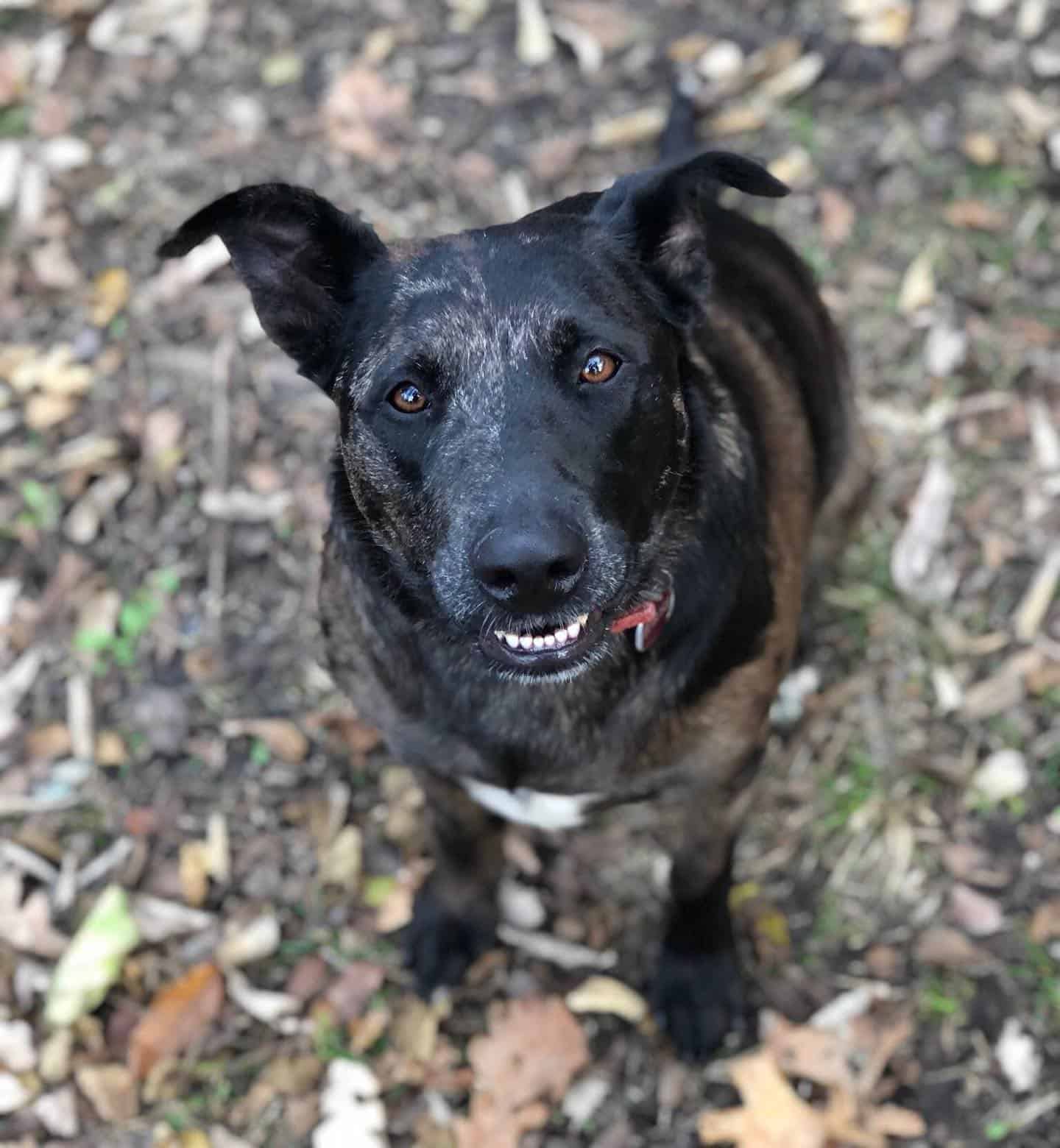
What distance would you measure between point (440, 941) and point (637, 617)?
65.5 inches

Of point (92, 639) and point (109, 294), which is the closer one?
point (92, 639)

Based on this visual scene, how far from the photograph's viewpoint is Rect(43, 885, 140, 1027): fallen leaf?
4.34 meters

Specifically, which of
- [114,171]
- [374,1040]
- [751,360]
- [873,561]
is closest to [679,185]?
[751,360]

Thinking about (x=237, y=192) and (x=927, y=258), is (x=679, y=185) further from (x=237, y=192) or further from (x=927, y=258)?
(x=927, y=258)

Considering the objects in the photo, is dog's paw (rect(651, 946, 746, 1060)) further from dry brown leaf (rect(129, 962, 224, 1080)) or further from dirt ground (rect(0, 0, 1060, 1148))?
dry brown leaf (rect(129, 962, 224, 1080))

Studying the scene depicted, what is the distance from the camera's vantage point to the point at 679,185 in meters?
3.15

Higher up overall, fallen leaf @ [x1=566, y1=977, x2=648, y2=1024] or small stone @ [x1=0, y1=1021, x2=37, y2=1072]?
small stone @ [x1=0, y1=1021, x2=37, y2=1072]

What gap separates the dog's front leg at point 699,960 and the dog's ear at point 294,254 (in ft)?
5.67

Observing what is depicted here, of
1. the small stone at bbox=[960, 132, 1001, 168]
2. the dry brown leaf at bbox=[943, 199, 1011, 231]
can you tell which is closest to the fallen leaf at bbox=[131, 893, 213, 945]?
the dry brown leaf at bbox=[943, 199, 1011, 231]

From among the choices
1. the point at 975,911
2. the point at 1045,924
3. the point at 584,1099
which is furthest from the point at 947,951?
the point at 584,1099

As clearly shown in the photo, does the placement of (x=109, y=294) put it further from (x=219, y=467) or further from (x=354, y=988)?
(x=354, y=988)

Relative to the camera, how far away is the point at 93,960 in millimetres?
4414

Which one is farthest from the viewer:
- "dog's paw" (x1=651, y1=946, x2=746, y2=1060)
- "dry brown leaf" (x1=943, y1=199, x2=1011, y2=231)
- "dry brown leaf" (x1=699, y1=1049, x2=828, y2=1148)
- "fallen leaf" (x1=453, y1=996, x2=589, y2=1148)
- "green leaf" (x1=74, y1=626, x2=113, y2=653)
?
"dry brown leaf" (x1=943, y1=199, x2=1011, y2=231)

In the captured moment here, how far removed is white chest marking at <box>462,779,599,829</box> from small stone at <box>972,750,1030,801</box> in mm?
1598
